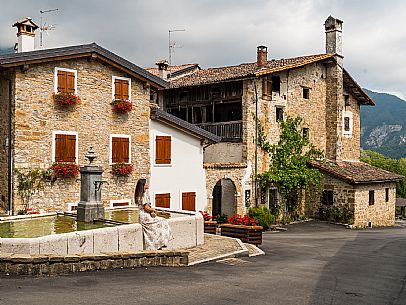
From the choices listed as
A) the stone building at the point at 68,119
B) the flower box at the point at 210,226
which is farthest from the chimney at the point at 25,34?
the flower box at the point at 210,226

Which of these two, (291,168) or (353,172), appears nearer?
(291,168)

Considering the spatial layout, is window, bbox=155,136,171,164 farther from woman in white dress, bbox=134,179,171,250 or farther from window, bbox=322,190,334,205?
window, bbox=322,190,334,205

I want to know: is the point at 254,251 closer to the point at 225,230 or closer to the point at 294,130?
the point at 225,230

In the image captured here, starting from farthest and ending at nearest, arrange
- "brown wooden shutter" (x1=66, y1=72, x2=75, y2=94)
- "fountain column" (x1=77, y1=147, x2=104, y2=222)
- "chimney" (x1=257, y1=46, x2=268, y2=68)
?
"chimney" (x1=257, y1=46, x2=268, y2=68) < "brown wooden shutter" (x1=66, y1=72, x2=75, y2=94) < "fountain column" (x1=77, y1=147, x2=104, y2=222)

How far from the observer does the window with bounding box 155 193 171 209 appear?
20.6m

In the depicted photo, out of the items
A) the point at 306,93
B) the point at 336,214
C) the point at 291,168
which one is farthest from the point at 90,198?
the point at 306,93

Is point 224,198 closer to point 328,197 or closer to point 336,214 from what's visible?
point 328,197

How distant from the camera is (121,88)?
19578mm

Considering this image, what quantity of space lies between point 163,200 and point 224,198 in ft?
17.3

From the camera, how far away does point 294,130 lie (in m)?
26.9

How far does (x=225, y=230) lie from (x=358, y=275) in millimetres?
5631

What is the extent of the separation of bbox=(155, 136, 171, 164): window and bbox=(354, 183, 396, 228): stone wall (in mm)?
11075

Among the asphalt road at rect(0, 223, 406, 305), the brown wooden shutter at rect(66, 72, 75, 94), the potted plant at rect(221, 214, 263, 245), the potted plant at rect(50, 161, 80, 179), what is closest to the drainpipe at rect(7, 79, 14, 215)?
the potted plant at rect(50, 161, 80, 179)

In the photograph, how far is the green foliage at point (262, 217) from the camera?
75.8ft
